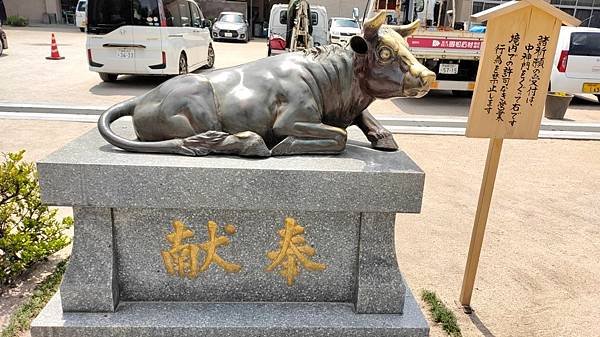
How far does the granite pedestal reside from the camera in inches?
84.9

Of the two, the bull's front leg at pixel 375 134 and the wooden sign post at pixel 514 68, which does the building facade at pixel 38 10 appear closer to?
the bull's front leg at pixel 375 134

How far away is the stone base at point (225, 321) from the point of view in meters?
2.28

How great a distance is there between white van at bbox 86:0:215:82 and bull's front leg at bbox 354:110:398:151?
7.49 meters

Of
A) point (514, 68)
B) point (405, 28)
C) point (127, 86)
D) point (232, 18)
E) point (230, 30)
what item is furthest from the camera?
point (232, 18)

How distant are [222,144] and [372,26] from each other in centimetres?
92

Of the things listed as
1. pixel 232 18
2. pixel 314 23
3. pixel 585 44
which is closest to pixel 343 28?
pixel 314 23

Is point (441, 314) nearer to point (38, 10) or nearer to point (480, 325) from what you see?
point (480, 325)

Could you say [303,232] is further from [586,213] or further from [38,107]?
[38,107]

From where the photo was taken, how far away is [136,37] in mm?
9125

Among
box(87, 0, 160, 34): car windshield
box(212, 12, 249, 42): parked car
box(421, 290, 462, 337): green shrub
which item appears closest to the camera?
box(421, 290, 462, 337): green shrub

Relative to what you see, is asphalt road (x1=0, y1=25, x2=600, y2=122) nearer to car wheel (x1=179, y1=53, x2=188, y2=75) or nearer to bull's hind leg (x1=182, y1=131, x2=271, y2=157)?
car wheel (x1=179, y1=53, x2=188, y2=75)

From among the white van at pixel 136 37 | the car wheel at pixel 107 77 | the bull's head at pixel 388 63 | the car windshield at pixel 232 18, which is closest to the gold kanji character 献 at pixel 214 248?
the bull's head at pixel 388 63

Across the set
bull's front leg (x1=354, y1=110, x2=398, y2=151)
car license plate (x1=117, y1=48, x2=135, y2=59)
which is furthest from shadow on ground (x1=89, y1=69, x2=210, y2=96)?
bull's front leg (x1=354, y1=110, x2=398, y2=151)

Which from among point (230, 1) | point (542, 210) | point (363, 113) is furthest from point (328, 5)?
point (363, 113)
